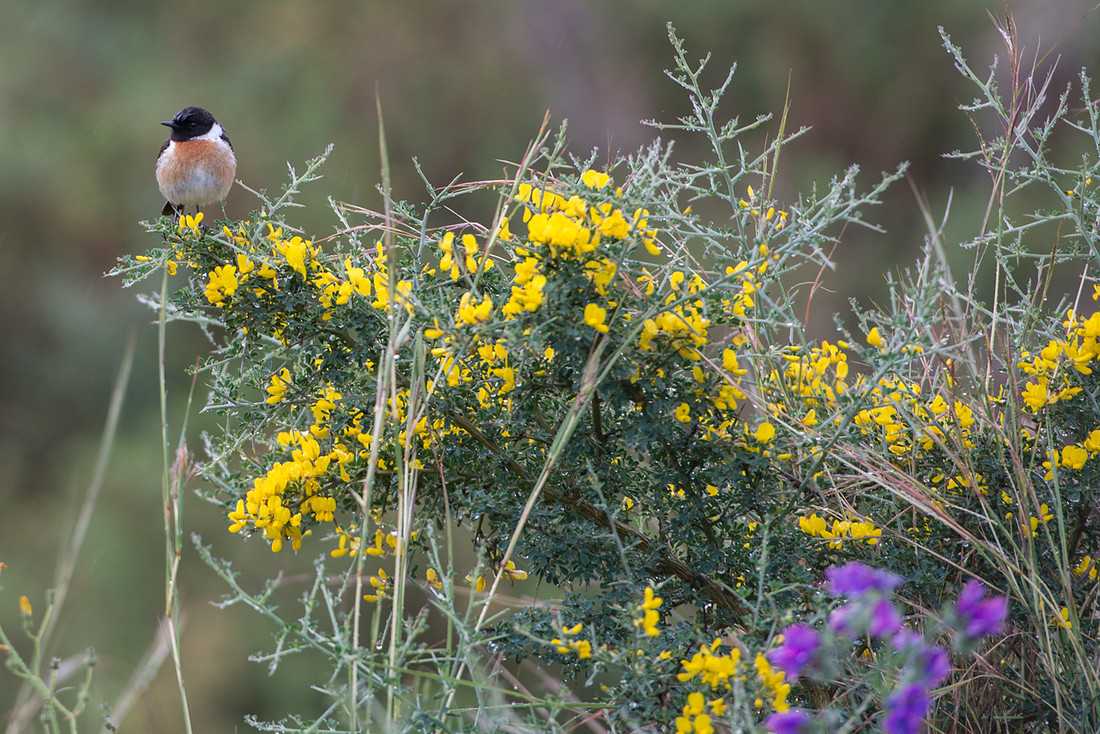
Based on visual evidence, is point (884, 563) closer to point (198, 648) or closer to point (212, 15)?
point (198, 648)

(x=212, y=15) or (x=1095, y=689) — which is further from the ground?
(x=212, y=15)

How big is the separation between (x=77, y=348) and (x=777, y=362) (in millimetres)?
5416

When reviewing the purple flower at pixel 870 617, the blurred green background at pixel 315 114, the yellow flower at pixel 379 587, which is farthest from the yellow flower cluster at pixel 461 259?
the blurred green background at pixel 315 114

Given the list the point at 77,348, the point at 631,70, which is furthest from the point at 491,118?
the point at 77,348

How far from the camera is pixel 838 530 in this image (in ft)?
3.90

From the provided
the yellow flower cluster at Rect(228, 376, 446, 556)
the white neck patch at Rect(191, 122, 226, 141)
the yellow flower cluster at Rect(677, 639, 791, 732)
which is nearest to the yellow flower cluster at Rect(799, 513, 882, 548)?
the yellow flower cluster at Rect(677, 639, 791, 732)

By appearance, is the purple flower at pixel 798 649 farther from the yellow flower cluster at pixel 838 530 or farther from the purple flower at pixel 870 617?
the yellow flower cluster at pixel 838 530

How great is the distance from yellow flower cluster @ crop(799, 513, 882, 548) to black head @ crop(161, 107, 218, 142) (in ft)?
5.30

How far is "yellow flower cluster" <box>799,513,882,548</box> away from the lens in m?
1.17

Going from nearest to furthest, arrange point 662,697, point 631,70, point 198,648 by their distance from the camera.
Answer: point 662,697 → point 198,648 → point 631,70

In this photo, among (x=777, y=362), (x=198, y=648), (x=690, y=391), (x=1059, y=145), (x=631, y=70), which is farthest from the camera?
(x=631, y=70)

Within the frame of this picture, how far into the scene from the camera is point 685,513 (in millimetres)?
1107

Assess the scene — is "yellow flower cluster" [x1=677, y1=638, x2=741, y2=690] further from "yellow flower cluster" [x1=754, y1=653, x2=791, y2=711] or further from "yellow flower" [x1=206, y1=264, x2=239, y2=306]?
"yellow flower" [x1=206, y1=264, x2=239, y2=306]

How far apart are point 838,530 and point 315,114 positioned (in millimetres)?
5333
